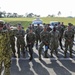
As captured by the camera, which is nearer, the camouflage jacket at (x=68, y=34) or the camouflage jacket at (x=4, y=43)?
the camouflage jacket at (x=4, y=43)

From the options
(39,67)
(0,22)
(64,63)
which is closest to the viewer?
(0,22)

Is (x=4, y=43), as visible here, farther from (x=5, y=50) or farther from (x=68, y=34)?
(x=68, y=34)

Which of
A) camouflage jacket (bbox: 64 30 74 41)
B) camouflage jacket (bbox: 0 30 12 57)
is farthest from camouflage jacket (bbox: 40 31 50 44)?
camouflage jacket (bbox: 0 30 12 57)

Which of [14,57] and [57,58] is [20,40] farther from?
[57,58]

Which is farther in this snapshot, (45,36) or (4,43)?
(45,36)

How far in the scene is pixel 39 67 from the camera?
12859 mm

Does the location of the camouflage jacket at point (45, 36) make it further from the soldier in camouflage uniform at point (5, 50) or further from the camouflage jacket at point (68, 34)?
the soldier in camouflage uniform at point (5, 50)

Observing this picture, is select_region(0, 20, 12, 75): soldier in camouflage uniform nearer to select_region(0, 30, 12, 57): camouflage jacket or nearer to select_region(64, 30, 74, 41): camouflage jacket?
select_region(0, 30, 12, 57): camouflage jacket

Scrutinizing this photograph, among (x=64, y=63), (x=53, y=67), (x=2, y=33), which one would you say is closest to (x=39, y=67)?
(x=53, y=67)

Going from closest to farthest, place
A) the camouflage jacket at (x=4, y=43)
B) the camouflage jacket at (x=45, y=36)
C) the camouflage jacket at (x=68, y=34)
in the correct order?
the camouflage jacket at (x=4, y=43)
the camouflage jacket at (x=45, y=36)
the camouflage jacket at (x=68, y=34)

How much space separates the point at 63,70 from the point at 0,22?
500 centimetres

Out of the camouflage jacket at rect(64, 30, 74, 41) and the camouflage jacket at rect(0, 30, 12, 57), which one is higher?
the camouflage jacket at rect(0, 30, 12, 57)

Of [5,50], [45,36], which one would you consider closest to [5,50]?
[5,50]

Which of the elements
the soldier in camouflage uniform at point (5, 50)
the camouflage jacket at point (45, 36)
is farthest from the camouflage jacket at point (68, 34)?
the soldier in camouflage uniform at point (5, 50)
